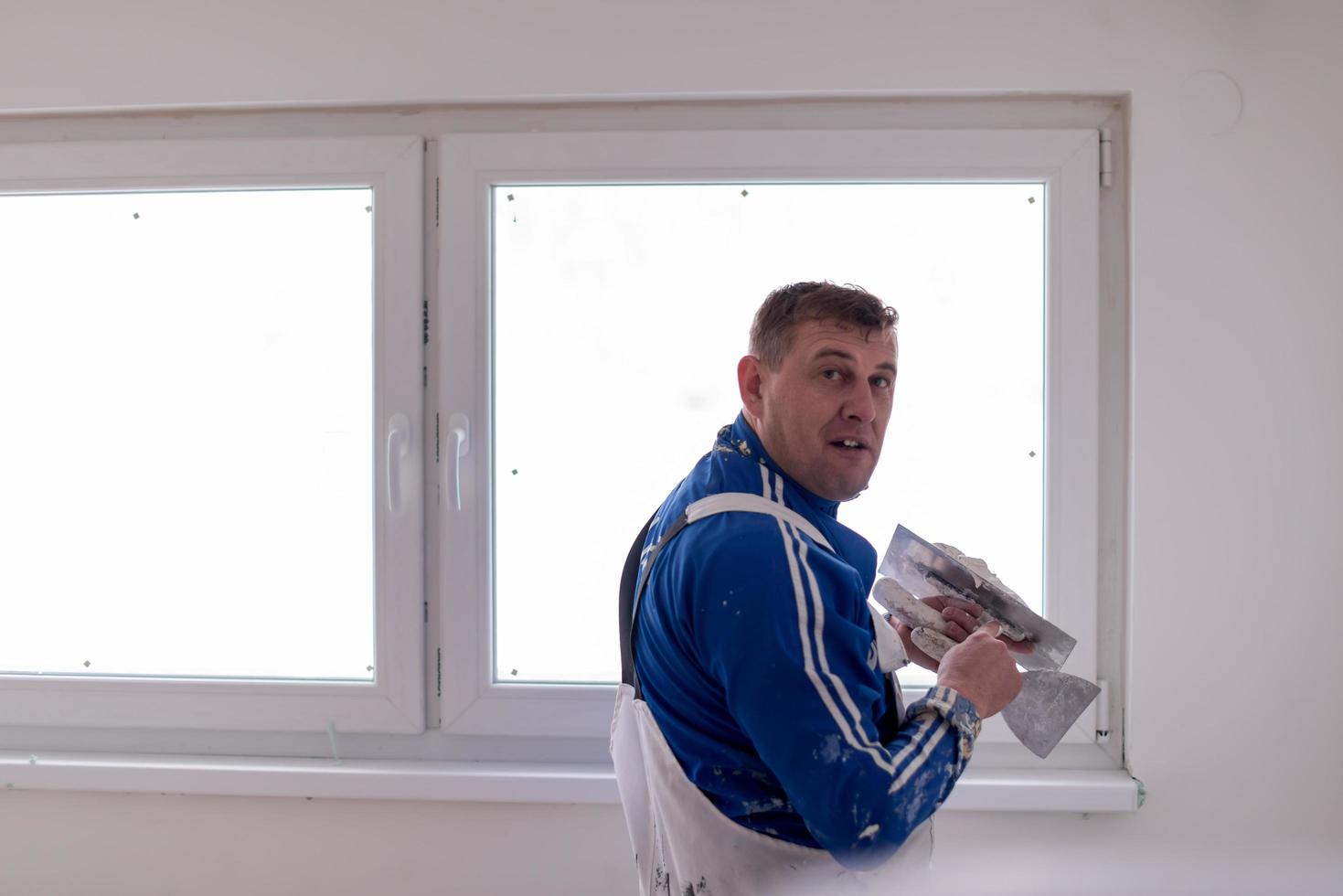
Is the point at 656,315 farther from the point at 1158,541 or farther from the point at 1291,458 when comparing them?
the point at 1291,458

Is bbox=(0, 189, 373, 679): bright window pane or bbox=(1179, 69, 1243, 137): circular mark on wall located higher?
bbox=(1179, 69, 1243, 137): circular mark on wall

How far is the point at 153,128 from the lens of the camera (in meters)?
1.70

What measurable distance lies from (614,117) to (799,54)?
34 centimetres

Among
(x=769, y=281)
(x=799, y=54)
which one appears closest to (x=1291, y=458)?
(x=769, y=281)

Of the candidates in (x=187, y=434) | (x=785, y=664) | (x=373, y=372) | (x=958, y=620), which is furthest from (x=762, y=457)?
(x=187, y=434)

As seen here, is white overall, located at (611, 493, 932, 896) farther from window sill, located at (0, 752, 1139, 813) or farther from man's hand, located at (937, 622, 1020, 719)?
window sill, located at (0, 752, 1139, 813)

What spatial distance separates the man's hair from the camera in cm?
106

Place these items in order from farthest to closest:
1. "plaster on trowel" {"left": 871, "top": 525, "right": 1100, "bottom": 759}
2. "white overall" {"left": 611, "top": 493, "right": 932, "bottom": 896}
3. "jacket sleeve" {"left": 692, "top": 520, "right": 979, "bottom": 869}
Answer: "plaster on trowel" {"left": 871, "top": 525, "right": 1100, "bottom": 759}, "white overall" {"left": 611, "top": 493, "right": 932, "bottom": 896}, "jacket sleeve" {"left": 692, "top": 520, "right": 979, "bottom": 869}

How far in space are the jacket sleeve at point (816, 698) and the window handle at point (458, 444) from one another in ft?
2.70

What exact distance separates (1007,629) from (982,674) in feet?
0.72

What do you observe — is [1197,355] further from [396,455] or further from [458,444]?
[396,455]

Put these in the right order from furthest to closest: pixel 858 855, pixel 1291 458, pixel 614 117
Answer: pixel 614 117 → pixel 1291 458 → pixel 858 855

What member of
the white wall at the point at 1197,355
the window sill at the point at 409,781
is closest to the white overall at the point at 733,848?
the window sill at the point at 409,781

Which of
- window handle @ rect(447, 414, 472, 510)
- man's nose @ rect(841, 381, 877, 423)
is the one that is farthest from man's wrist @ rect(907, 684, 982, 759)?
window handle @ rect(447, 414, 472, 510)
